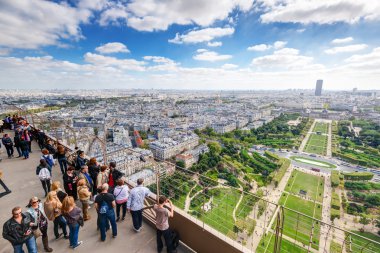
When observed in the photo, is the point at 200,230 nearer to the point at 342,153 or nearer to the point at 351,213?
the point at 351,213

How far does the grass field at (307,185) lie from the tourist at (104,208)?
19.5 metres

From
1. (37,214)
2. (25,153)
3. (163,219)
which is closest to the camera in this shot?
(37,214)

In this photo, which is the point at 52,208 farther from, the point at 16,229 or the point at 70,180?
the point at 70,180

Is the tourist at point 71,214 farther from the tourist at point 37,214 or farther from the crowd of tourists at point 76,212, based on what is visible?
the tourist at point 37,214

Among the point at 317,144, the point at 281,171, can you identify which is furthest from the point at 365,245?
the point at 317,144

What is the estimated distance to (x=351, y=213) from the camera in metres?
16.4

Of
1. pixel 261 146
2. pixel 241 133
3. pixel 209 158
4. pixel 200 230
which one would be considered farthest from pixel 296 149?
pixel 200 230

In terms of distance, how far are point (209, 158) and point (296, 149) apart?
1690 cm

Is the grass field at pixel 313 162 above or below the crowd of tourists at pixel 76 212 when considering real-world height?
below

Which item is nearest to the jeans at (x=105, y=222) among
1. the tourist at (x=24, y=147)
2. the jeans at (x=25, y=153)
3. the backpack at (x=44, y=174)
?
the backpack at (x=44, y=174)

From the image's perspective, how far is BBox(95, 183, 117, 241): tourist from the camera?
323 centimetres

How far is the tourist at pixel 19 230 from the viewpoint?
8.71ft

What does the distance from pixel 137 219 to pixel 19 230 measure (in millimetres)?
1580

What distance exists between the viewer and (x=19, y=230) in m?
2.71
